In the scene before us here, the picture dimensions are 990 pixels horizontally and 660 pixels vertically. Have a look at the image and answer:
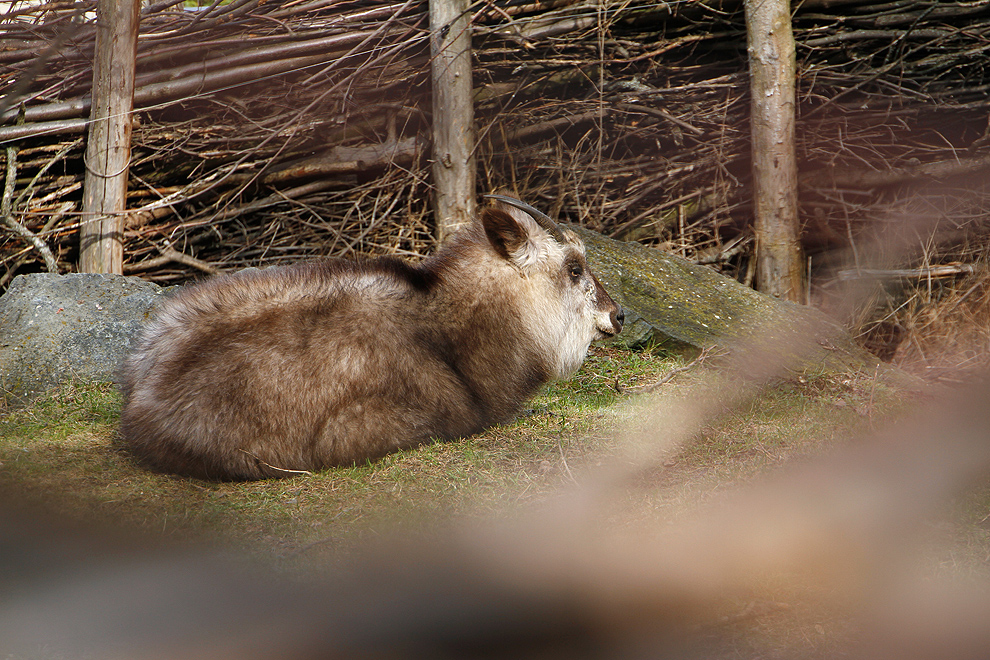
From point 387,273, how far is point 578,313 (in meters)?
1.20

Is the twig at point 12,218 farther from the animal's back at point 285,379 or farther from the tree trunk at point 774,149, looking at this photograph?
the tree trunk at point 774,149

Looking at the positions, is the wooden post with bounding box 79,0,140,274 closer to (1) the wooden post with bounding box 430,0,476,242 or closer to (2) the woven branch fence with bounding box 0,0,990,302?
(2) the woven branch fence with bounding box 0,0,990,302

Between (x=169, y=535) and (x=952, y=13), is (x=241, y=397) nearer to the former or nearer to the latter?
(x=169, y=535)

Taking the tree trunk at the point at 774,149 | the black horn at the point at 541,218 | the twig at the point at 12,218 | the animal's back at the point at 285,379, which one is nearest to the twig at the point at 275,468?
the animal's back at the point at 285,379

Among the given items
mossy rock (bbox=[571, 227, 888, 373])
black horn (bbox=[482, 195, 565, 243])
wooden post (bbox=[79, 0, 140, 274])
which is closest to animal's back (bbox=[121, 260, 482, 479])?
black horn (bbox=[482, 195, 565, 243])

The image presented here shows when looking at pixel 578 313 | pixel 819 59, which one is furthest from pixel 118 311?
pixel 819 59

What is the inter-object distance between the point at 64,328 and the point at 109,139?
6.23 feet

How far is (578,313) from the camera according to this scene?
4824 mm

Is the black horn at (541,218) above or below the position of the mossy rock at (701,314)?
above

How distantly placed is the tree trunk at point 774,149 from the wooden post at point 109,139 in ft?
18.0

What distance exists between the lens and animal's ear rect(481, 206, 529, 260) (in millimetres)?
4449

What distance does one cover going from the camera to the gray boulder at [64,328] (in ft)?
17.4

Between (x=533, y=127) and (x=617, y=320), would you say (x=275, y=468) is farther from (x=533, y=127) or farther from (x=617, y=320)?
(x=533, y=127)

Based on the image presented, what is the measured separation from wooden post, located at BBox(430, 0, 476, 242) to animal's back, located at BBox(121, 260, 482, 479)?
9.97ft
